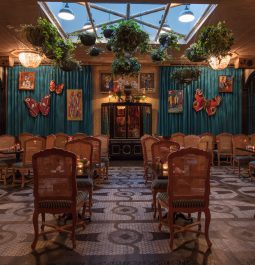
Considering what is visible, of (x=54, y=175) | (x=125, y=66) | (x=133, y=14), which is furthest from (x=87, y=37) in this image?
(x=54, y=175)

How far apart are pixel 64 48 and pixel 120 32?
1496mm

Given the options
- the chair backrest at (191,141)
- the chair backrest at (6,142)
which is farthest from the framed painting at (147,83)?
the chair backrest at (6,142)

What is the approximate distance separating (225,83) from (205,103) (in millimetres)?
1057

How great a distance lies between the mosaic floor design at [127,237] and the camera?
111 inches

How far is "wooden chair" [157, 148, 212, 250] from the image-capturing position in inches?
117

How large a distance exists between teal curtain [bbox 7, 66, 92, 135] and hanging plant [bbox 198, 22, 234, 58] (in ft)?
19.2

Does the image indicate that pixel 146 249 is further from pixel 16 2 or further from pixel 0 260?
pixel 16 2

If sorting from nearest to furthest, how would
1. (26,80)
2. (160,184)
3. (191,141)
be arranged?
(160,184)
(191,141)
(26,80)

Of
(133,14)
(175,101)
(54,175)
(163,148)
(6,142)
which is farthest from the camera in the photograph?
(175,101)

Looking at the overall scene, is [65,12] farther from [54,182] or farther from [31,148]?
[54,182]

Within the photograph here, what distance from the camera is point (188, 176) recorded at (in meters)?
3.00

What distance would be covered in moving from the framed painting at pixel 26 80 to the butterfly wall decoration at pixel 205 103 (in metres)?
5.93

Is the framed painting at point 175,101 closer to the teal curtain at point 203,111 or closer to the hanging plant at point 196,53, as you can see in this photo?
the teal curtain at point 203,111

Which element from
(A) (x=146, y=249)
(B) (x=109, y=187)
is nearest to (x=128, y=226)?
(A) (x=146, y=249)
